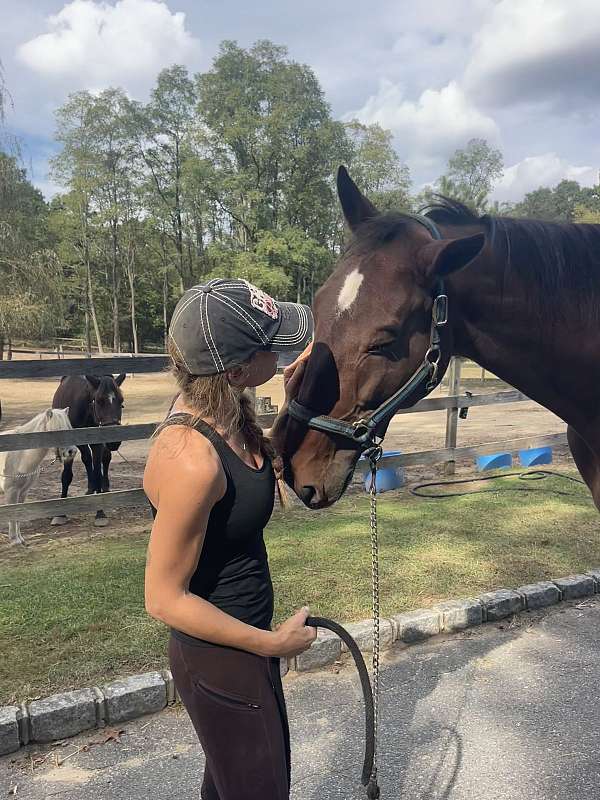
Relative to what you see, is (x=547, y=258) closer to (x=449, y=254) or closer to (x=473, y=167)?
(x=449, y=254)

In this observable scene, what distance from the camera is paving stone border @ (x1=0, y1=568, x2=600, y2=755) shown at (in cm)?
250

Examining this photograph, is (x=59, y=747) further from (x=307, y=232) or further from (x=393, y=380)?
(x=307, y=232)

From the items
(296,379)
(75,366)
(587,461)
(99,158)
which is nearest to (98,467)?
(75,366)

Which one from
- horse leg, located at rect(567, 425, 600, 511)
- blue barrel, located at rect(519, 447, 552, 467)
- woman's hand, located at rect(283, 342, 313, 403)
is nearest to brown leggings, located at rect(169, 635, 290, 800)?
woman's hand, located at rect(283, 342, 313, 403)

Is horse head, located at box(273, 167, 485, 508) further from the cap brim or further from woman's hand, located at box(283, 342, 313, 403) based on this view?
the cap brim

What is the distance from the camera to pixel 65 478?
20.3 ft

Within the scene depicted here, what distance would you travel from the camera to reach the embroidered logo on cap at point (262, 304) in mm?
1312

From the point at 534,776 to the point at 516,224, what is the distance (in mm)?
2376

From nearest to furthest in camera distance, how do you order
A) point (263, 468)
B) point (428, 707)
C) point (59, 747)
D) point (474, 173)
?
1. point (263, 468)
2. point (59, 747)
3. point (428, 707)
4. point (474, 173)

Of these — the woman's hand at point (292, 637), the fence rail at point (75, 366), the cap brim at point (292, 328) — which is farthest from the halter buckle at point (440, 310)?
the fence rail at point (75, 366)

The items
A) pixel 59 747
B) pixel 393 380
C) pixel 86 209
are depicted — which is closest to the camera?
pixel 393 380

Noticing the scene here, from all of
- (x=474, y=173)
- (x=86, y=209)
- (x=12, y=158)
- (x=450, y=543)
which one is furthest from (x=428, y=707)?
(x=474, y=173)

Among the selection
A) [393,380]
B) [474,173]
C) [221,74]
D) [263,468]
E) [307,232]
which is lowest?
[263,468]

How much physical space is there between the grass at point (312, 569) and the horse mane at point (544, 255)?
2337mm
